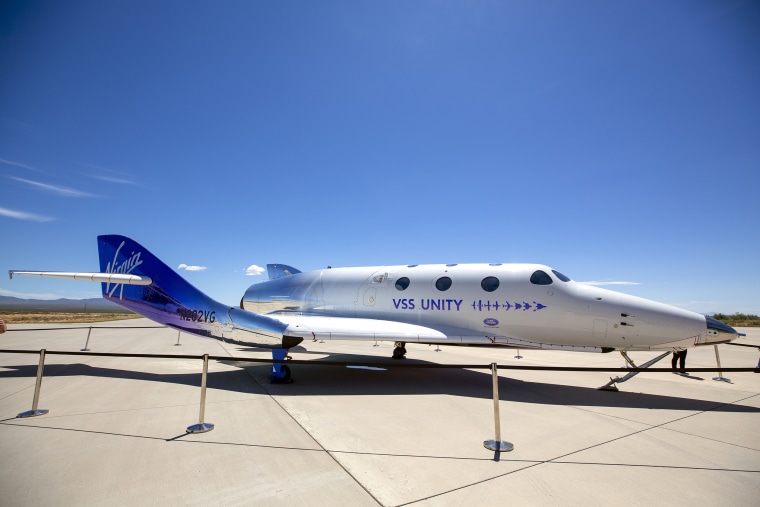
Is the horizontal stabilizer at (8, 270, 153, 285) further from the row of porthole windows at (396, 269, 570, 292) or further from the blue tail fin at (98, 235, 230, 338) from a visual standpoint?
the row of porthole windows at (396, 269, 570, 292)

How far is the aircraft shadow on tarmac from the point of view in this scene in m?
6.62

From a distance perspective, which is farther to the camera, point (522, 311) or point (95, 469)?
point (522, 311)

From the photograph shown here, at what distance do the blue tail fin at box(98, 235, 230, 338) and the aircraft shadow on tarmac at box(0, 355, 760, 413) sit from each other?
4.25 feet

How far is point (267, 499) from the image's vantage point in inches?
120

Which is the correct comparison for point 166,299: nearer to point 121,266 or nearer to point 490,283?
point 121,266

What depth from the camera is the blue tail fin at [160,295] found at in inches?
324

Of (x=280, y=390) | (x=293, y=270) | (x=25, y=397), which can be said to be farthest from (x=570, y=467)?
(x=293, y=270)

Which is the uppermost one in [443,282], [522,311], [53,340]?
[443,282]

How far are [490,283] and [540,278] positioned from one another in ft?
3.56

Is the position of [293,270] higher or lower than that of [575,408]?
higher

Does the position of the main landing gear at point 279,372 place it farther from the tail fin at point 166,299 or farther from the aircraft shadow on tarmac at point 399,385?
the tail fin at point 166,299

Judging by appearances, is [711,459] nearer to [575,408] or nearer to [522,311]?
[575,408]

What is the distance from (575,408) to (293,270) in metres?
11.0

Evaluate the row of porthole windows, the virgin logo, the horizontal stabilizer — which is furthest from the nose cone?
the virgin logo
